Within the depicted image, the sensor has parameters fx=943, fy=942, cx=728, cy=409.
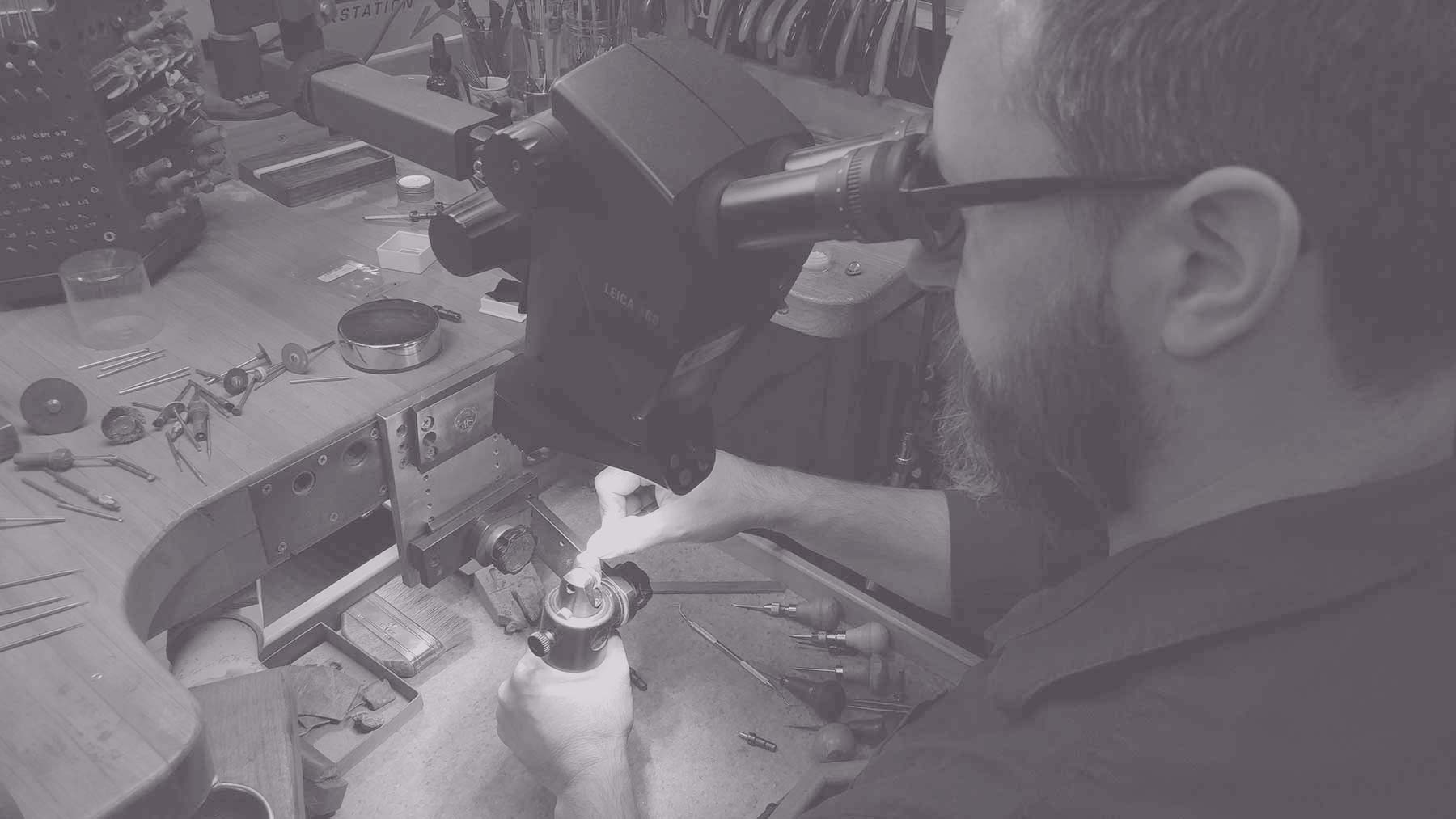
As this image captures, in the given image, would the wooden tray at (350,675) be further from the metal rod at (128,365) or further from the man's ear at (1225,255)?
the man's ear at (1225,255)

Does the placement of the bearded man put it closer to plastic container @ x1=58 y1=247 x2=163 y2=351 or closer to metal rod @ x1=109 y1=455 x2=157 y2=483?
metal rod @ x1=109 y1=455 x2=157 y2=483

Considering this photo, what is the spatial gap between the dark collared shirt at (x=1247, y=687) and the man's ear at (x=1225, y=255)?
0.45 ft

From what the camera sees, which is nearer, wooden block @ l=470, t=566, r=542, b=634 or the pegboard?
the pegboard

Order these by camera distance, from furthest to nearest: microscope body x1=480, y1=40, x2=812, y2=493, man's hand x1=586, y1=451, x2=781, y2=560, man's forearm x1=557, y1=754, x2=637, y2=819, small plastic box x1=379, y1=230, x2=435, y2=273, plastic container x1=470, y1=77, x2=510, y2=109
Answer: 1. plastic container x1=470, y1=77, x2=510, y2=109
2. small plastic box x1=379, y1=230, x2=435, y2=273
3. man's hand x1=586, y1=451, x2=781, y2=560
4. man's forearm x1=557, y1=754, x2=637, y2=819
5. microscope body x1=480, y1=40, x2=812, y2=493

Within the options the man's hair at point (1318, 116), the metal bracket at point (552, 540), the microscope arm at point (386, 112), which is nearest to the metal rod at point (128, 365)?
the microscope arm at point (386, 112)

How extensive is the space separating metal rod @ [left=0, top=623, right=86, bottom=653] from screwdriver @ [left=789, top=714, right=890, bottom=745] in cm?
75

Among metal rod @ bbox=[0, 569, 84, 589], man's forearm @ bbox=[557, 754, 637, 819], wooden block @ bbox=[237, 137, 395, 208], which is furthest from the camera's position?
wooden block @ bbox=[237, 137, 395, 208]

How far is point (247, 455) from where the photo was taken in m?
1.01

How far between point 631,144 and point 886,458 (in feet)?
4.65

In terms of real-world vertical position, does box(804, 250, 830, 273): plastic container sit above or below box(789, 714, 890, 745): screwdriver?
above

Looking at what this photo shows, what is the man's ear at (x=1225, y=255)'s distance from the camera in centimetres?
50

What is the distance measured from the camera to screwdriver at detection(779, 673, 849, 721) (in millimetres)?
1135

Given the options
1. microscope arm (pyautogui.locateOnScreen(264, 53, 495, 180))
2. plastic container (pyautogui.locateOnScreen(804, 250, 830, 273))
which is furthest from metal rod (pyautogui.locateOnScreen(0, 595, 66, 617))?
plastic container (pyautogui.locateOnScreen(804, 250, 830, 273))

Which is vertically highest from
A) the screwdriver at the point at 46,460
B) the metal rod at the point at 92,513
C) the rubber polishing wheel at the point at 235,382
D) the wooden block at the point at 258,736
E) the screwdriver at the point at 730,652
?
the rubber polishing wheel at the point at 235,382
